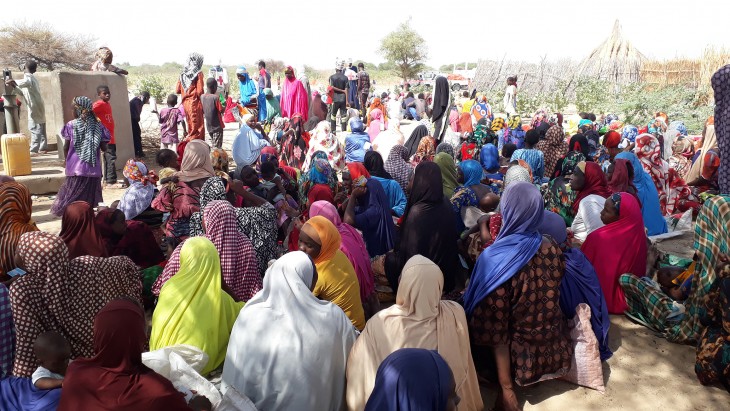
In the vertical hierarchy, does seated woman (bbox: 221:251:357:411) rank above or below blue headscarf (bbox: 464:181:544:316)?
below

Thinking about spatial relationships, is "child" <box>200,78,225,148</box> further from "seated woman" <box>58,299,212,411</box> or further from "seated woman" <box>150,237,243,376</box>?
"seated woman" <box>58,299,212,411</box>

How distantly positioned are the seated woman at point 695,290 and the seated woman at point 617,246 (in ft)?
0.38

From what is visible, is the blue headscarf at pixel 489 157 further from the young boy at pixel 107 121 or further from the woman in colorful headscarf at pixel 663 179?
the young boy at pixel 107 121

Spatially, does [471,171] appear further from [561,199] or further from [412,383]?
[412,383]

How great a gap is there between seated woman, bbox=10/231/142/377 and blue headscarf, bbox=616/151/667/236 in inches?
223

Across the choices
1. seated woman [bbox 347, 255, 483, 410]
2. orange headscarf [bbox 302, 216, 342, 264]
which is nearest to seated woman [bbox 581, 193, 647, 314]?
seated woman [bbox 347, 255, 483, 410]

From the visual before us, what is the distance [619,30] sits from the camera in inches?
896

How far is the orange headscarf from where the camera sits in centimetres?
360

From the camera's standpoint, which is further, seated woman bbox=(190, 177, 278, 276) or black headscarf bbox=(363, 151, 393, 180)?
black headscarf bbox=(363, 151, 393, 180)

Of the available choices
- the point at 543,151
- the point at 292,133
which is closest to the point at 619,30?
the point at 543,151

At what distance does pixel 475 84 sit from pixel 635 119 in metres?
10.0

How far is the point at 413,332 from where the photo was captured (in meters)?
2.87

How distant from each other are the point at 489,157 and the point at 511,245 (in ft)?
13.9

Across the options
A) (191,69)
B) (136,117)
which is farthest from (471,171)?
(136,117)
